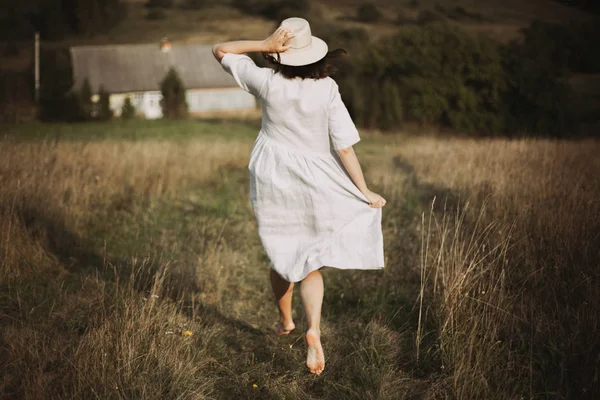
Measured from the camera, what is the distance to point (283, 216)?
12.0ft

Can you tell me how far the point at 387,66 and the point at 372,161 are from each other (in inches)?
705

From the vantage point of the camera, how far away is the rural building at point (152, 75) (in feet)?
143

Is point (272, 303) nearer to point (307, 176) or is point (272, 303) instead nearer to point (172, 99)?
point (307, 176)

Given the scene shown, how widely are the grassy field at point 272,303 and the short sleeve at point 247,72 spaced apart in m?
1.30

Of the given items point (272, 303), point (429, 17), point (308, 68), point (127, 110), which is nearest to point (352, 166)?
point (308, 68)

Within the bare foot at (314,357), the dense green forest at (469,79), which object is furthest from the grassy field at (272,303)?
the dense green forest at (469,79)

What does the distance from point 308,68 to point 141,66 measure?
4505 centimetres

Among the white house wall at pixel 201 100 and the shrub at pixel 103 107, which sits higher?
the shrub at pixel 103 107

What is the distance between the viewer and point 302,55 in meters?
3.35

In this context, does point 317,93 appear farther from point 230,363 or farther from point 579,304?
point 579,304

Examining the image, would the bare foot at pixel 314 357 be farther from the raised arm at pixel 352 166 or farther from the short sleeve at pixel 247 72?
the short sleeve at pixel 247 72

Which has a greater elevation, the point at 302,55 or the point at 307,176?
the point at 302,55

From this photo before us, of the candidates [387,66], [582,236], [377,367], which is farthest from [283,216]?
[387,66]

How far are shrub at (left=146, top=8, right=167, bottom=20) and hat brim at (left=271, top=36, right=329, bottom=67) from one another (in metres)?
61.9
